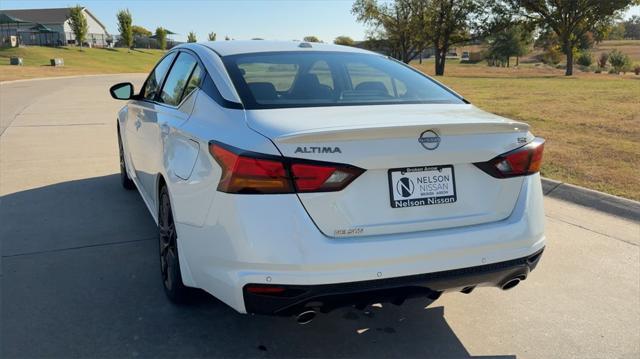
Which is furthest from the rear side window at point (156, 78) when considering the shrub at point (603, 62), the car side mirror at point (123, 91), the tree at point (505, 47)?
the tree at point (505, 47)

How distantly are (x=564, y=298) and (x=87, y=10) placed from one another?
114106 mm

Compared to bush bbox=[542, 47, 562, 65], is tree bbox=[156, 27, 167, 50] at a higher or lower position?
higher

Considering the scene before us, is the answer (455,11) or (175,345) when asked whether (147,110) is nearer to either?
(175,345)

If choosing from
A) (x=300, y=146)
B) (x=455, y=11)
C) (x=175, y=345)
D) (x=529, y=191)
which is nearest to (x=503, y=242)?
(x=529, y=191)

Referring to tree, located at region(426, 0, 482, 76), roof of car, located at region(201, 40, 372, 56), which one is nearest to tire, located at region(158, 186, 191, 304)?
roof of car, located at region(201, 40, 372, 56)

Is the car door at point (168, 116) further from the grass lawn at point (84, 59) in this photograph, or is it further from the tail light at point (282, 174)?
the grass lawn at point (84, 59)

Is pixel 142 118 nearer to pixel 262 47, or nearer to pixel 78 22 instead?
pixel 262 47

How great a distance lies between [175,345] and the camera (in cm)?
316

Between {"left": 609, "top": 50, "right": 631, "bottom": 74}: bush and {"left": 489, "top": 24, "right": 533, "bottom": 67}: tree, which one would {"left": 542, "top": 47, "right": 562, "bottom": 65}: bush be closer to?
{"left": 489, "top": 24, "right": 533, "bottom": 67}: tree

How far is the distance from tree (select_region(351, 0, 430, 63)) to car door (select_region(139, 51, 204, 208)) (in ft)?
188

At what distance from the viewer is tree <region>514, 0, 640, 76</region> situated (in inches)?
1862

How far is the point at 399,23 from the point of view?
60.3 m

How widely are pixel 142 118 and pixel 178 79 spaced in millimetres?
747

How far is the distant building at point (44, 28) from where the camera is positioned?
78312 millimetres
